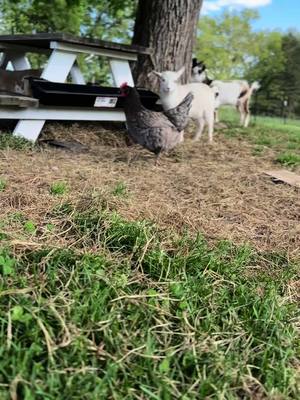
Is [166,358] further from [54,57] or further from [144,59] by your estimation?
[144,59]

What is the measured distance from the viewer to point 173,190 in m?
3.71

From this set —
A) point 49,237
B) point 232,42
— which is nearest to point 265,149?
point 49,237

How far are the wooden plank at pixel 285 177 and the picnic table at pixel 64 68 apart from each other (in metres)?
2.17

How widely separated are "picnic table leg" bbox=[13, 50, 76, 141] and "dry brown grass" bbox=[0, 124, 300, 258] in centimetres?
38

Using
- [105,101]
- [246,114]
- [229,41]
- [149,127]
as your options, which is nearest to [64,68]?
[105,101]

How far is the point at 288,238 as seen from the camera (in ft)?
9.60

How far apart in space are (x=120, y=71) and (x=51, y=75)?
3.50 feet

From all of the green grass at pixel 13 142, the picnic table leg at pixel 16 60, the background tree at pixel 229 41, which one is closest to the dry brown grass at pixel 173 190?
the green grass at pixel 13 142

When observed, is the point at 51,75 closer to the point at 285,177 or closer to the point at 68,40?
the point at 68,40

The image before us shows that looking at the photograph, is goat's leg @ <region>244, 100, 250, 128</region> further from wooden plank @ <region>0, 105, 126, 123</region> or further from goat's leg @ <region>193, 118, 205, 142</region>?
wooden plank @ <region>0, 105, 126, 123</region>

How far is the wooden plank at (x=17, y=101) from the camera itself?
4.90 meters

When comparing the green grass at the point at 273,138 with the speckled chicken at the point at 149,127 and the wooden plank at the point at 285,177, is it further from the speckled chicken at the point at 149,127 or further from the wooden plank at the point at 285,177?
the speckled chicken at the point at 149,127

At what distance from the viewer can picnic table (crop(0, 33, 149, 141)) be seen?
17.1 feet

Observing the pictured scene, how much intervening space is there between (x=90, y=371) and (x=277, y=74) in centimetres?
2755
